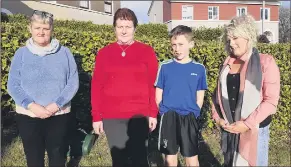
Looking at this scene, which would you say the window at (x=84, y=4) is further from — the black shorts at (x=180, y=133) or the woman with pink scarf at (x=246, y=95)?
the woman with pink scarf at (x=246, y=95)

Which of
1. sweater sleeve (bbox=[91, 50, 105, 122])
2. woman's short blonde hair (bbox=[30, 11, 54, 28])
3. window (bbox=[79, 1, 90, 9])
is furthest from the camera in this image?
window (bbox=[79, 1, 90, 9])

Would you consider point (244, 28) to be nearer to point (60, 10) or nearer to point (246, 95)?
point (246, 95)

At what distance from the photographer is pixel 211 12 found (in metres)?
45.9

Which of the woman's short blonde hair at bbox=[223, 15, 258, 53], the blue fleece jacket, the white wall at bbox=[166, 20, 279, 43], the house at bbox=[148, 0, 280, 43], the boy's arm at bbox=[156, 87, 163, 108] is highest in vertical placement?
the house at bbox=[148, 0, 280, 43]

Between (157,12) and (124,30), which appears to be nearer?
(124,30)

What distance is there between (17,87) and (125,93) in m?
1.14

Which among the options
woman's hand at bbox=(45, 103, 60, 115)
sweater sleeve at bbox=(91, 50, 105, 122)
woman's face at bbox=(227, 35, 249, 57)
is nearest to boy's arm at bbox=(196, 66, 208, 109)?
woman's face at bbox=(227, 35, 249, 57)

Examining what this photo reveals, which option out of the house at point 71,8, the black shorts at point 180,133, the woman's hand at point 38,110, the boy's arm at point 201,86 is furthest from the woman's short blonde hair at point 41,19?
the house at point 71,8

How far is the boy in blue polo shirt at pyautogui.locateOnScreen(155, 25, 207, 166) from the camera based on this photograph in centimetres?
381

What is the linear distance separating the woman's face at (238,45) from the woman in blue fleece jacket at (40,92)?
1791 millimetres

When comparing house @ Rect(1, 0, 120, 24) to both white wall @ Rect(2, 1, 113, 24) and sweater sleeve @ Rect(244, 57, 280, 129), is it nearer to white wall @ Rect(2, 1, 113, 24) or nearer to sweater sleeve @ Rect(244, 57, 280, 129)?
white wall @ Rect(2, 1, 113, 24)

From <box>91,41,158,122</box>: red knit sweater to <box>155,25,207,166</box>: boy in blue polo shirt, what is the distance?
18 centimetres

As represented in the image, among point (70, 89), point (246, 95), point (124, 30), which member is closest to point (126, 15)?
point (124, 30)

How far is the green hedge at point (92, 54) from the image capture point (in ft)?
18.2
